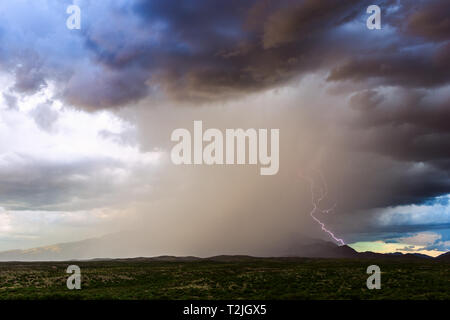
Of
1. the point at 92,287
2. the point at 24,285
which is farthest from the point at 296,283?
the point at 24,285

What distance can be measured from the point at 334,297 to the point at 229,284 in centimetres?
1640

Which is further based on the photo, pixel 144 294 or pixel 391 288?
pixel 391 288

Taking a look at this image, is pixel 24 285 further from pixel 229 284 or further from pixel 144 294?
pixel 229 284

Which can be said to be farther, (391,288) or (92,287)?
(92,287)
